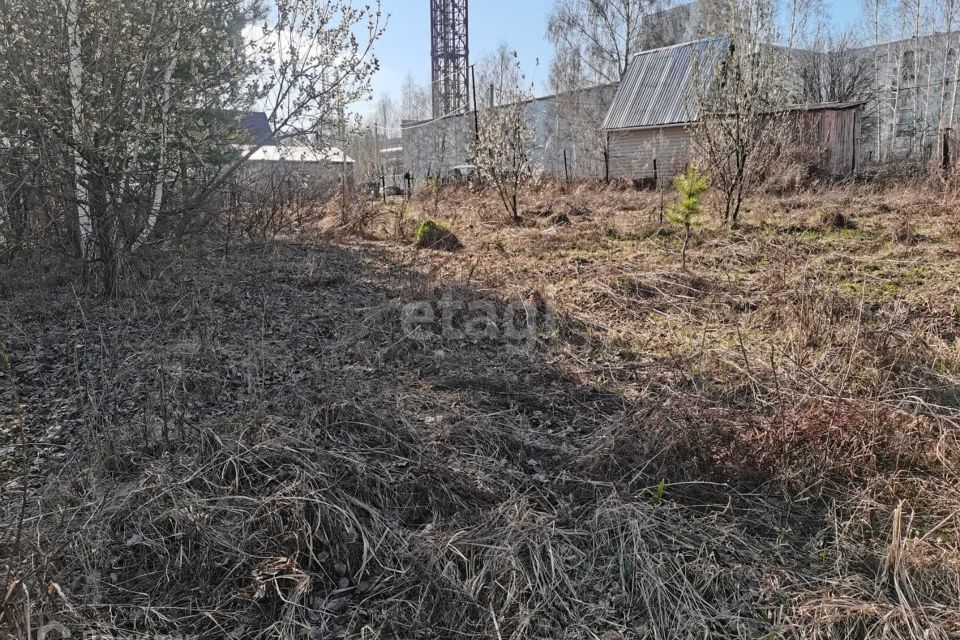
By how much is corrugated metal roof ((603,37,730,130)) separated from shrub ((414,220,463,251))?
1159cm

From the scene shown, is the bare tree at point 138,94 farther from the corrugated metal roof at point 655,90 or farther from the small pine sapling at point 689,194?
the corrugated metal roof at point 655,90

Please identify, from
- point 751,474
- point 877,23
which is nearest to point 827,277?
point 751,474

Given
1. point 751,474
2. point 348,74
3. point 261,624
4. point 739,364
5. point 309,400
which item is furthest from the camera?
point 348,74

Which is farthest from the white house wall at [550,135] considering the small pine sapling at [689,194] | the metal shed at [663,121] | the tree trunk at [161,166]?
the tree trunk at [161,166]

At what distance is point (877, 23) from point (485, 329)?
32.9 m

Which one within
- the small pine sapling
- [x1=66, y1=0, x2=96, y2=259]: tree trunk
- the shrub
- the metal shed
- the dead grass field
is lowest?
the dead grass field

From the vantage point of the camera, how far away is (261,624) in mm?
2266

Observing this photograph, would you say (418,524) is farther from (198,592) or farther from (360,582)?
(198,592)

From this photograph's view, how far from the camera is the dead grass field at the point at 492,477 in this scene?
7.61 feet

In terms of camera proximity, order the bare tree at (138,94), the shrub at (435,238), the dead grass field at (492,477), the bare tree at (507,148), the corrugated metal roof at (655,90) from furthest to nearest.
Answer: the corrugated metal roof at (655,90) < the bare tree at (507,148) < the shrub at (435,238) < the bare tree at (138,94) < the dead grass field at (492,477)

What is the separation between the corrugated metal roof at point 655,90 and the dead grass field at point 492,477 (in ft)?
50.3

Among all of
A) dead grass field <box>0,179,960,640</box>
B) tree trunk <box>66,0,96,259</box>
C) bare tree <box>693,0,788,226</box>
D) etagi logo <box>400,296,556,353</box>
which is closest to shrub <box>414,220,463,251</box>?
etagi logo <box>400,296,556,353</box>

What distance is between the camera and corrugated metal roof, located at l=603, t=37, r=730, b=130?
1952 cm

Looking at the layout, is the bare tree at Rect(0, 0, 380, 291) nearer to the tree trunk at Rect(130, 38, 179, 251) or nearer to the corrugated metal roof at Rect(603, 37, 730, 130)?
the tree trunk at Rect(130, 38, 179, 251)
